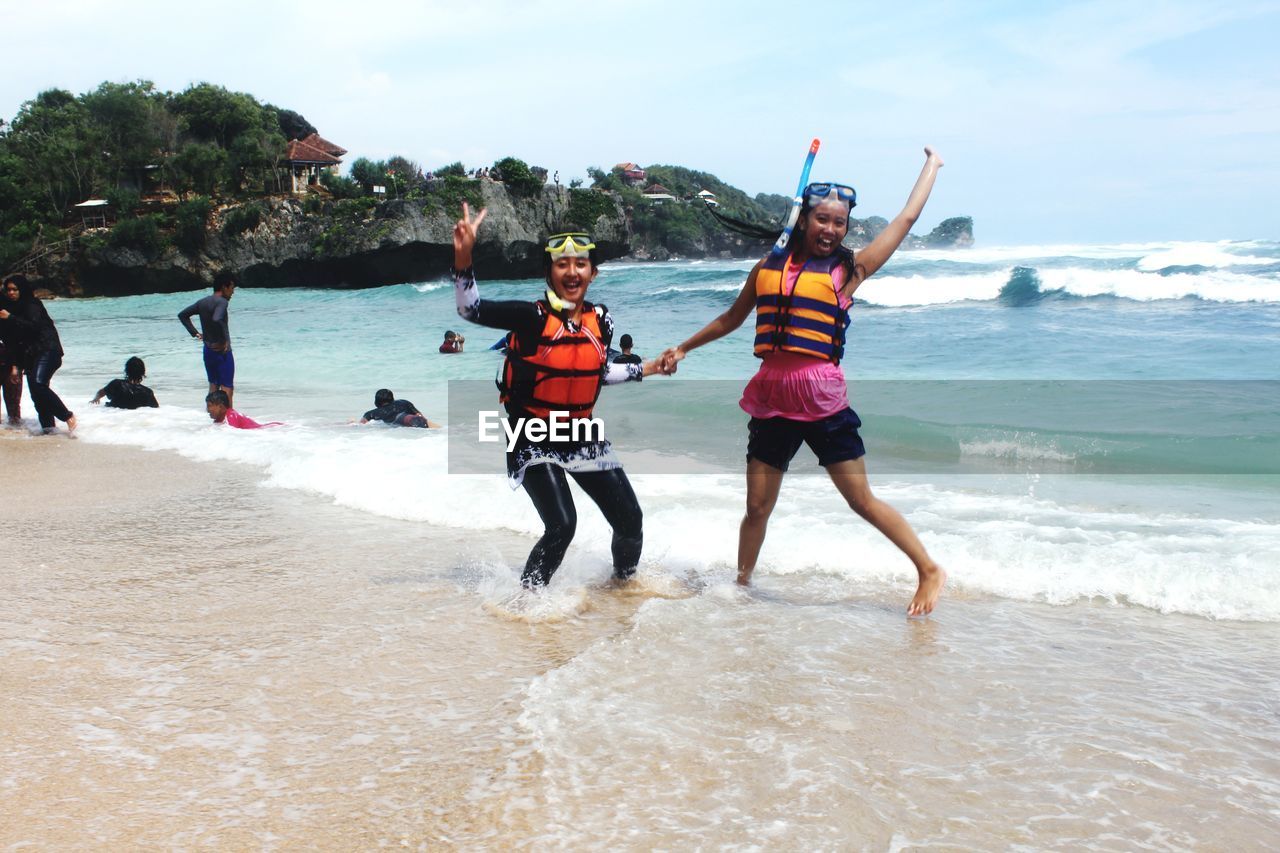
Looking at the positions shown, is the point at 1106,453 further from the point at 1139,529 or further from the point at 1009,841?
the point at 1009,841

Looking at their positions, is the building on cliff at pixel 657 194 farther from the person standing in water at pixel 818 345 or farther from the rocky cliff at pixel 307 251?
the person standing in water at pixel 818 345

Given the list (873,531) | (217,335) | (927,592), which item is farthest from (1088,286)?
(927,592)

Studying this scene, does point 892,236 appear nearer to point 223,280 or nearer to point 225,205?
point 223,280

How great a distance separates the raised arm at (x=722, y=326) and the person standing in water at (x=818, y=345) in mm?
11

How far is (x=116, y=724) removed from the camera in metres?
3.32

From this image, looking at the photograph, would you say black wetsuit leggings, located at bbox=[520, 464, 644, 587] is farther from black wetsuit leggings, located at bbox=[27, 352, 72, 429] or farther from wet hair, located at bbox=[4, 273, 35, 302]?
wet hair, located at bbox=[4, 273, 35, 302]

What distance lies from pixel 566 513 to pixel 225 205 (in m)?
65.2

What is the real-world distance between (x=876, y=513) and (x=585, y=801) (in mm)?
2196

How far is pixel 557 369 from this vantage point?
4.46 m

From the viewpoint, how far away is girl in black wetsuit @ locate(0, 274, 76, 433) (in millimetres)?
10430

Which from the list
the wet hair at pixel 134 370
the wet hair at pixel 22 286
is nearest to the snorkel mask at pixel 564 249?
the wet hair at pixel 22 286

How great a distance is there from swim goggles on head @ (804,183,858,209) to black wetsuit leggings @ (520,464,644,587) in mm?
1532

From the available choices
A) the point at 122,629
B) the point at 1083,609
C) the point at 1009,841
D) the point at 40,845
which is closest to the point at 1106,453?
the point at 1083,609

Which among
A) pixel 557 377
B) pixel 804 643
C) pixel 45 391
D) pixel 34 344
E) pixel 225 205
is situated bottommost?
pixel 804 643
